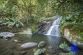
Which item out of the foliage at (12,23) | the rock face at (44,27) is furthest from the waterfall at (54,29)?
the foliage at (12,23)

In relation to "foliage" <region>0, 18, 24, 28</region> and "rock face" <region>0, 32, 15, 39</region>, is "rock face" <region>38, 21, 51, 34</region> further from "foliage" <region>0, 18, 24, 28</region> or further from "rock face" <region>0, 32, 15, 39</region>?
"rock face" <region>0, 32, 15, 39</region>

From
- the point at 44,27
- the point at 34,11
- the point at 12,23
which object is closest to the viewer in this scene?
the point at 44,27

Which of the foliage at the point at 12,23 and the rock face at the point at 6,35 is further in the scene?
the foliage at the point at 12,23

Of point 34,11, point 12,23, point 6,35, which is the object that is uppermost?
point 34,11

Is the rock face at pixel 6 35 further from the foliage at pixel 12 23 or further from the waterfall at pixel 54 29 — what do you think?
the waterfall at pixel 54 29

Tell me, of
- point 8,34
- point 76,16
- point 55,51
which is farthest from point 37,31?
point 55,51

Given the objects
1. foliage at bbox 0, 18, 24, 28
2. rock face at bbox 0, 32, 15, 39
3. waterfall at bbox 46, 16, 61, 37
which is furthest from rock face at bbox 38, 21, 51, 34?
rock face at bbox 0, 32, 15, 39

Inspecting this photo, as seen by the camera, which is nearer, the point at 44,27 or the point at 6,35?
the point at 6,35

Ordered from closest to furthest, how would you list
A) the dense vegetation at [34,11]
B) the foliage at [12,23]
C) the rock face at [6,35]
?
1. the rock face at [6,35]
2. the dense vegetation at [34,11]
3. the foliage at [12,23]

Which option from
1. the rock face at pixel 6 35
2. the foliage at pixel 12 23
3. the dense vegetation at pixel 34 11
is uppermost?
the dense vegetation at pixel 34 11

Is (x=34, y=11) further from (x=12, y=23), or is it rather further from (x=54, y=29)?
(x=54, y=29)

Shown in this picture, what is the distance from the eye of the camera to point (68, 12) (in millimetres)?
12797

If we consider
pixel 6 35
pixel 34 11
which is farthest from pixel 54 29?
pixel 6 35

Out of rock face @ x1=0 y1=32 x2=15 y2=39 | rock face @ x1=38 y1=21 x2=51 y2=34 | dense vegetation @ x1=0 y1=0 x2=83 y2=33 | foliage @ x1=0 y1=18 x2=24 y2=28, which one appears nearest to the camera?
rock face @ x1=0 y1=32 x2=15 y2=39
